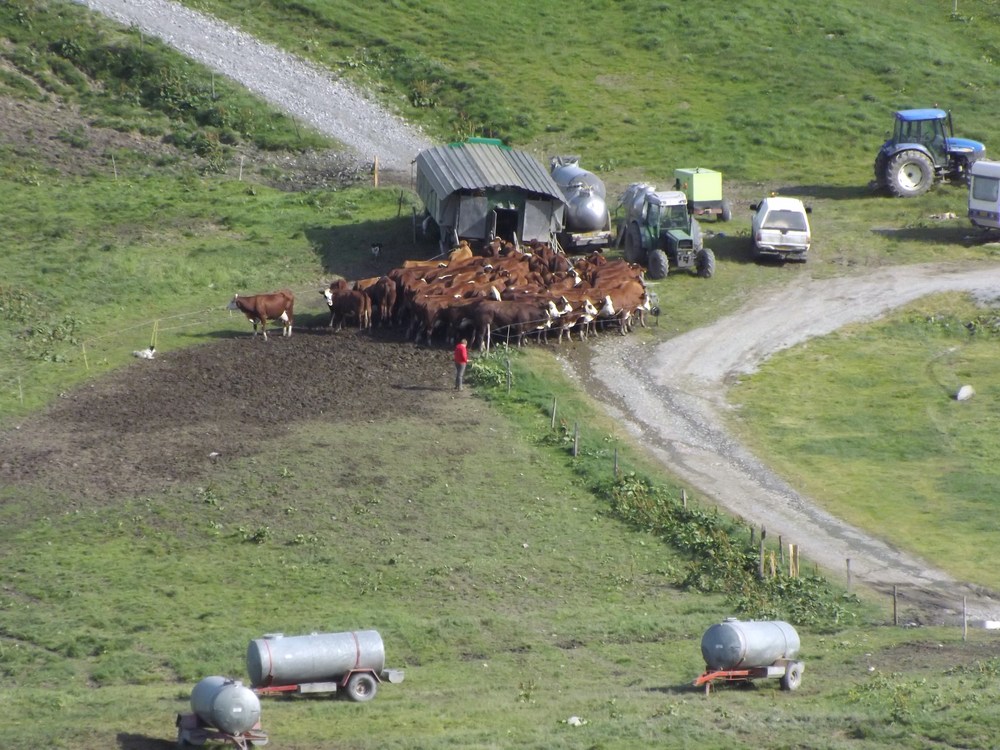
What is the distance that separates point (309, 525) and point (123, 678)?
619 centimetres

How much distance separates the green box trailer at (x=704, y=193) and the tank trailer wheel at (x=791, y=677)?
27.2 metres

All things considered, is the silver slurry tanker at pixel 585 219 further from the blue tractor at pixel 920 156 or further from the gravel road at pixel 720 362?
the blue tractor at pixel 920 156

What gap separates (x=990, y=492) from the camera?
29.9m

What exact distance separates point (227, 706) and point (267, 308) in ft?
66.9

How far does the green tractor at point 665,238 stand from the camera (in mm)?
42312

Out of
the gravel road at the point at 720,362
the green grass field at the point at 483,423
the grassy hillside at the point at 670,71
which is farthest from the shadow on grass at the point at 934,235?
the grassy hillside at the point at 670,71

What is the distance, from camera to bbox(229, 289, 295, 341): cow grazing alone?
3700 cm

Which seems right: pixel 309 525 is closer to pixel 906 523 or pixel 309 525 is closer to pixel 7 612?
pixel 7 612

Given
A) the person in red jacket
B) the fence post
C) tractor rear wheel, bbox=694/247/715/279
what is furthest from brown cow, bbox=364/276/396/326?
the fence post

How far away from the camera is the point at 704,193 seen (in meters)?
46.8

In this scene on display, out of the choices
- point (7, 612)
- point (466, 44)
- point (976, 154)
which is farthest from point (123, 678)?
point (466, 44)

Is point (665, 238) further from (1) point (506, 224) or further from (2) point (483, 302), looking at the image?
(2) point (483, 302)

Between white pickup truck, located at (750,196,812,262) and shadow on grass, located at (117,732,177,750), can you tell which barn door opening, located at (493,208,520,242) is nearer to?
white pickup truck, located at (750,196,812,262)

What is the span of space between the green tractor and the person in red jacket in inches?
378
